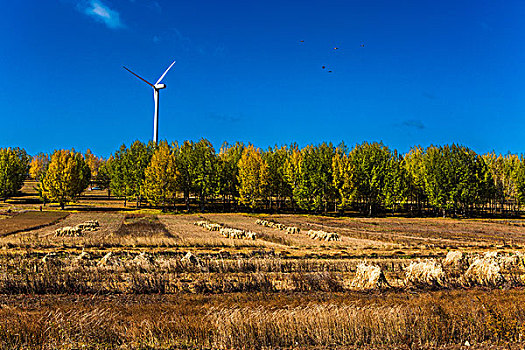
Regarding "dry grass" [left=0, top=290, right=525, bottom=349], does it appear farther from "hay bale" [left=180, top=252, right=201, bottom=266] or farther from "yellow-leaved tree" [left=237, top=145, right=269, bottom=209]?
"yellow-leaved tree" [left=237, top=145, right=269, bottom=209]

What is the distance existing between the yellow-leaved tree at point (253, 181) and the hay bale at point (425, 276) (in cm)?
7610

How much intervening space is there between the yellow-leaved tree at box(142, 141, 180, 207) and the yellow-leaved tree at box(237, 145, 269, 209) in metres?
16.5

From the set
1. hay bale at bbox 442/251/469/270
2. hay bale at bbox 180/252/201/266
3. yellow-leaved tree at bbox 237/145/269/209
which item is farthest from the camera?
yellow-leaved tree at bbox 237/145/269/209

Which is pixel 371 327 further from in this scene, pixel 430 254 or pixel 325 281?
Result: pixel 430 254

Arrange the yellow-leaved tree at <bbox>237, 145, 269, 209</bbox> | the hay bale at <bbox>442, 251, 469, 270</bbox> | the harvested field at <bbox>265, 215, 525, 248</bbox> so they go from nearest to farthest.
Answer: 1. the hay bale at <bbox>442, 251, 469, 270</bbox>
2. the harvested field at <bbox>265, 215, 525, 248</bbox>
3. the yellow-leaved tree at <bbox>237, 145, 269, 209</bbox>

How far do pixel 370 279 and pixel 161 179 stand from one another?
3173 inches

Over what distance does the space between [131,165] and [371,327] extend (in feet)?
330

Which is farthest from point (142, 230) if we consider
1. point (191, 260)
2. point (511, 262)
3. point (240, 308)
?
point (511, 262)

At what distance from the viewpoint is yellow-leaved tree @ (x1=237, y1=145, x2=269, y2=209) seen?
97.2m

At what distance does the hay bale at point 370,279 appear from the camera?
18609 mm

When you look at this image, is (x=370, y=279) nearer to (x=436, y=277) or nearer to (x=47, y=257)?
(x=436, y=277)

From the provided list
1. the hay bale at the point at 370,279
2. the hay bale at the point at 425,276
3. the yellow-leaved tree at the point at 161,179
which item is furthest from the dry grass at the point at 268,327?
the yellow-leaved tree at the point at 161,179

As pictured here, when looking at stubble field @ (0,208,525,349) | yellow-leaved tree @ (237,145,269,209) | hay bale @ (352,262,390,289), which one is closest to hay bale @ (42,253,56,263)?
stubble field @ (0,208,525,349)

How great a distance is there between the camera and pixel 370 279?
18781 mm
